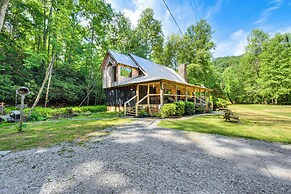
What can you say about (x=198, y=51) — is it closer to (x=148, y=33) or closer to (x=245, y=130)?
(x=148, y=33)

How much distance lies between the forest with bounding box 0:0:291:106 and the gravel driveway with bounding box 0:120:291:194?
21.4ft

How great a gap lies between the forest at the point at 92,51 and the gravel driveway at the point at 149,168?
6.53 meters

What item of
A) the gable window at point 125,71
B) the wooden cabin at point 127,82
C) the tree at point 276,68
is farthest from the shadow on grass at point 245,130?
the tree at point 276,68

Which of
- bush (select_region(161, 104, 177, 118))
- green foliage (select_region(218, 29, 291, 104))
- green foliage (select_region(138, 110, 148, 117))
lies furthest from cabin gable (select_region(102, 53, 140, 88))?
green foliage (select_region(218, 29, 291, 104))

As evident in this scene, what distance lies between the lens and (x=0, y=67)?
12242 millimetres

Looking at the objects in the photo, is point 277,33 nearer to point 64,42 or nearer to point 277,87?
point 277,87

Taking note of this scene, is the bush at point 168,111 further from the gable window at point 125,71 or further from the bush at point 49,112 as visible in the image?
the bush at point 49,112

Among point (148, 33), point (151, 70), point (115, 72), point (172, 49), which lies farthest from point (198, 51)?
point (115, 72)

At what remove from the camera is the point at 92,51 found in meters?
17.2

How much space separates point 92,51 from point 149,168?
57.9 feet

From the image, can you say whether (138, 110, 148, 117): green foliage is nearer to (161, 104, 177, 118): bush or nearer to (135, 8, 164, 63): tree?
(161, 104, 177, 118): bush

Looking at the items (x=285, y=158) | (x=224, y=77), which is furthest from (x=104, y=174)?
(x=224, y=77)

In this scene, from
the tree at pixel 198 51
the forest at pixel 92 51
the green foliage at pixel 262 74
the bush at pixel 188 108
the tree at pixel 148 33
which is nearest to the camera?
the bush at pixel 188 108

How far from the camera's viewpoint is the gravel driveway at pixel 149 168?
2195 mm
